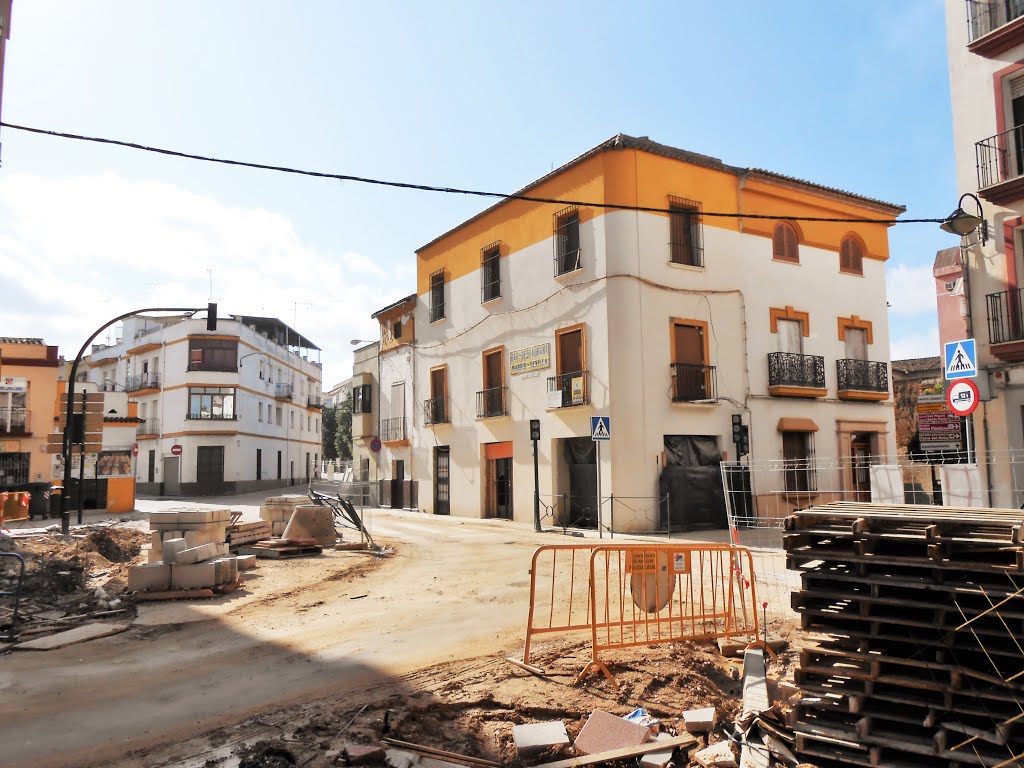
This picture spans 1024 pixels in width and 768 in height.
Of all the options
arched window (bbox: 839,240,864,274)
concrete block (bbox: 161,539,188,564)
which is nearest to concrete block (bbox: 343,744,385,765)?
concrete block (bbox: 161,539,188,564)

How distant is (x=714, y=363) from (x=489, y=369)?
7.79 metres

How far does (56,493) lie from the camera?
25.1 m

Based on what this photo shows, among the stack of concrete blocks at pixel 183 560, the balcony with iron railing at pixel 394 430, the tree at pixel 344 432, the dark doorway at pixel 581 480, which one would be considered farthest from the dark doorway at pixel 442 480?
the tree at pixel 344 432

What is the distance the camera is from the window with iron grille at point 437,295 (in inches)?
1094

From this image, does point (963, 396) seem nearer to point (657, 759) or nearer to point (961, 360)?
point (961, 360)

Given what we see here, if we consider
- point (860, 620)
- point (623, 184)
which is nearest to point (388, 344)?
point (623, 184)

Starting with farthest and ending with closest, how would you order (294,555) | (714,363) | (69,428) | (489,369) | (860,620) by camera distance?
1. (489,369)
2. (714,363)
3. (69,428)
4. (294,555)
5. (860,620)

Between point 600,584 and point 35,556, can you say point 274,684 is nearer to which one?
point 600,584

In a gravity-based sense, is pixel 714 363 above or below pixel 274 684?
above

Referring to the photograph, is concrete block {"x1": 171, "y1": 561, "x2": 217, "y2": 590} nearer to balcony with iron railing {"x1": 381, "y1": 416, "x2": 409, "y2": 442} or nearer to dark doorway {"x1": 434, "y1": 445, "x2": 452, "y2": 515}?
dark doorway {"x1": 434, "y1": 445, "x2": 452, "y2": 515}

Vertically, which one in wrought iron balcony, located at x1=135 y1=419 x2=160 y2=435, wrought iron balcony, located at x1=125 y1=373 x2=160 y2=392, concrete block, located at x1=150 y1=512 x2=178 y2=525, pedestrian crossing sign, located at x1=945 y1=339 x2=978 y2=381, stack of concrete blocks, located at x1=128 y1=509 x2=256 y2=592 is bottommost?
stack of concrete blocks, located at x1=128 y1=509 x2=256 y2=592

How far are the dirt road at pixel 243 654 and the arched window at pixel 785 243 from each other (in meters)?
15.0

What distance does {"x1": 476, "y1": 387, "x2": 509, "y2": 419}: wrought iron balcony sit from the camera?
23.6 meters

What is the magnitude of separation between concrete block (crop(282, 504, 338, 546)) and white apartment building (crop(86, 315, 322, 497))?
95.6ft
